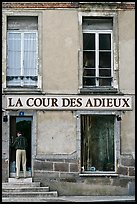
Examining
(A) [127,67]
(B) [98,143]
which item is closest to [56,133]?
(B) [98,143]

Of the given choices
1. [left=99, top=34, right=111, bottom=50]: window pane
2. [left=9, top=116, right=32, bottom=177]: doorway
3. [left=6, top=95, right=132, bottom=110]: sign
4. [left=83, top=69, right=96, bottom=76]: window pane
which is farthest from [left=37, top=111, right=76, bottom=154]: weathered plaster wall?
[left=99, top=34, right=111, bottom=50]: window pane

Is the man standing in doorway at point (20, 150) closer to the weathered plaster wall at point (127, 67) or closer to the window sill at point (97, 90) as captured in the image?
the window sill at point (97, 90)

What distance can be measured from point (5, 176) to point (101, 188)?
11.6 feet

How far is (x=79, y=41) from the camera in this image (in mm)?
18375

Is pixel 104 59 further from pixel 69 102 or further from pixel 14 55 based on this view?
pixel 14 55

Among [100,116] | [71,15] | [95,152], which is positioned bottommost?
[95,152]

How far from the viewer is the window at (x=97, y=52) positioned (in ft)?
60.9

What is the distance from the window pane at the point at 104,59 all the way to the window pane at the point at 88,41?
461 mm

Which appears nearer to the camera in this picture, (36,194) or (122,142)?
(36,194)

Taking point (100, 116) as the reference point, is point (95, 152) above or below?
below

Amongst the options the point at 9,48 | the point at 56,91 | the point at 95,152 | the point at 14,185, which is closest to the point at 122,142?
the point at 95,152

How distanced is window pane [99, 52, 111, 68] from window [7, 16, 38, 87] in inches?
97.5

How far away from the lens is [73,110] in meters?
18.1

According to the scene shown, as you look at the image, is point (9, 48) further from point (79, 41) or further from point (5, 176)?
point (5, 176)
